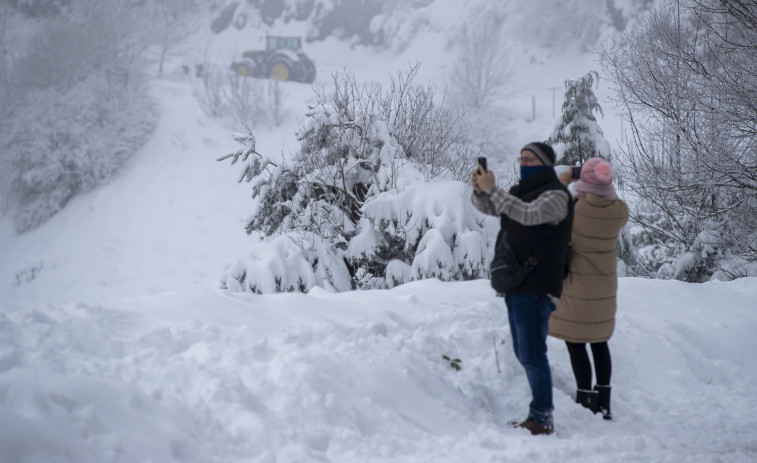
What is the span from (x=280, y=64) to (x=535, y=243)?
33.9 m

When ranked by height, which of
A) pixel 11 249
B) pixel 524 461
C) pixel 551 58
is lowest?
pixel 11 249

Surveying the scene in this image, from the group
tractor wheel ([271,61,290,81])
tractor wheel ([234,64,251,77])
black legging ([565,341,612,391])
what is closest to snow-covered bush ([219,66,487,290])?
black legging ([565,341,612,391])

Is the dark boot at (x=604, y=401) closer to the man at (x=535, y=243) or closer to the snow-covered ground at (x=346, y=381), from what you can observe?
the snow-covered ground at (x=346, y=381)

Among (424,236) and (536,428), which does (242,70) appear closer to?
(424,236)

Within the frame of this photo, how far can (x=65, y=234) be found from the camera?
79.3 ft

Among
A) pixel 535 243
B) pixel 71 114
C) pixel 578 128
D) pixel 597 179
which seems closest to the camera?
pixel 535 243

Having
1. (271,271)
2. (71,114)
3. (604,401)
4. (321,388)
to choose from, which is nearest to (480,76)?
(71,114)

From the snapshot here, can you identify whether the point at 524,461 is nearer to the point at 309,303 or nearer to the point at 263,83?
the point at 309,303

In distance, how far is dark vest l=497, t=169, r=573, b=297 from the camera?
2.93 metres

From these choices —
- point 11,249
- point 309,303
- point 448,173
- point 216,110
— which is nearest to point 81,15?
point 216,110

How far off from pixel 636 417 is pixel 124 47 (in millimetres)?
35812

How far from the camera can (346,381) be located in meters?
3.13

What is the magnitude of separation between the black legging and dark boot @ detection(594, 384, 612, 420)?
0.10 feet

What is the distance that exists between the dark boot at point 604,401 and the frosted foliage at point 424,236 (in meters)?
3.85
